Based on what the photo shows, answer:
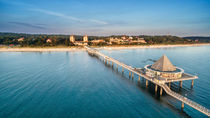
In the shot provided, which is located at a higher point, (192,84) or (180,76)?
(180,76)

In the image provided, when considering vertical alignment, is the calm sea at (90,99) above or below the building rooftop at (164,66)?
below

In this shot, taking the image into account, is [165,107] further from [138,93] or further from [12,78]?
[12,78]

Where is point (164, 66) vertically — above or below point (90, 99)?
above

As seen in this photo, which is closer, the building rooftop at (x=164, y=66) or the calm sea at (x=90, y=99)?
the calm sea at (x=90, y=99)

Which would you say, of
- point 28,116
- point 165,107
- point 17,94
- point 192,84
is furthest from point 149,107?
point 17,94

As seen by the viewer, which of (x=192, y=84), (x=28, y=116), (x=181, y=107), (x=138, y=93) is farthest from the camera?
(x=192, y=84)

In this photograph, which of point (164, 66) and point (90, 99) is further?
point (164, 66)

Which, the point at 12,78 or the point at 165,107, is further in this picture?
the point at 12,78

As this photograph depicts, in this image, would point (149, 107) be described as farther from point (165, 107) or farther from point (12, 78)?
point (12, 78)

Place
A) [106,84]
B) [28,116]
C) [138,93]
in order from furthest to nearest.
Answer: [106,84]
[138,93]
[28,116]

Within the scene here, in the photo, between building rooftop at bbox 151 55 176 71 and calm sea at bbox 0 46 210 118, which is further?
building rooftop at bbox 151 55 176 71

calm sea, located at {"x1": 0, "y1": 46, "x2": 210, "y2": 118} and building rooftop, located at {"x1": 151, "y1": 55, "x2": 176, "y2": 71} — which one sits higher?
building rooftop, located at {"x1": 151, "y1": 55, "x2": 176, "y2": 71}
